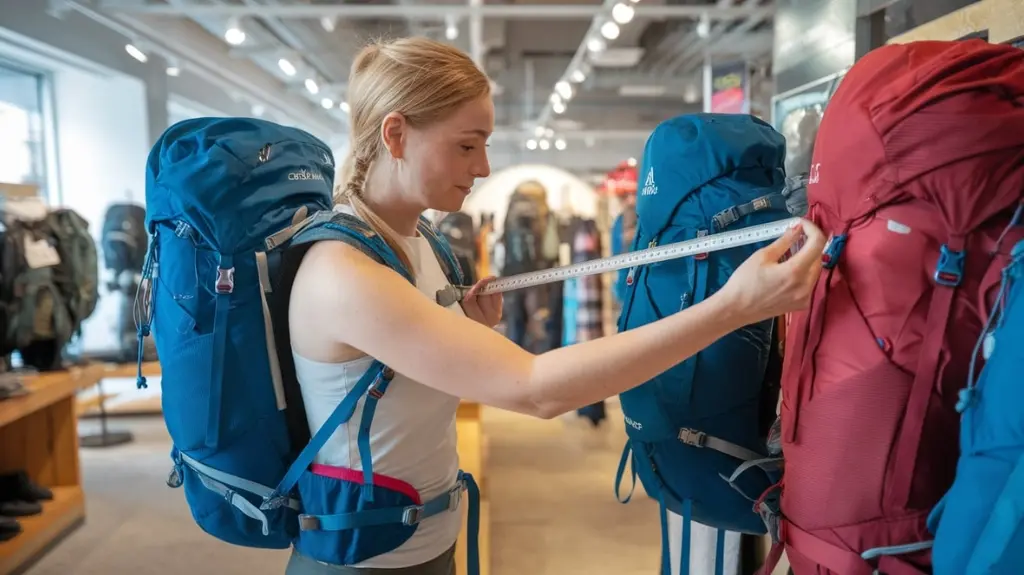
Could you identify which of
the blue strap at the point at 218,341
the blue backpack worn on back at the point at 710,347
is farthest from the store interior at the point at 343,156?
the blue strap at the point at 218,341

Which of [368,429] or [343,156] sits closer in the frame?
[368,429]

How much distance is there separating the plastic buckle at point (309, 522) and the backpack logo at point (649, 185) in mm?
1069

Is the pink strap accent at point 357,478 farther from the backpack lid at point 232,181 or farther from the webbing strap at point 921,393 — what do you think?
the webbing strap at point 921,393

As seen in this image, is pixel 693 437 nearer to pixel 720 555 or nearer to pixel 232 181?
pixel 720 555

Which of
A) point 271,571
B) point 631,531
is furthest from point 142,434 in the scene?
point 631,531

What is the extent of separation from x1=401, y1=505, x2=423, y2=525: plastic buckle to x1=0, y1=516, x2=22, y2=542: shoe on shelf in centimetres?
335

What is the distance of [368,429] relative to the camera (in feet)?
4.02

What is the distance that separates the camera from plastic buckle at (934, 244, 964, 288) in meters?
0.96

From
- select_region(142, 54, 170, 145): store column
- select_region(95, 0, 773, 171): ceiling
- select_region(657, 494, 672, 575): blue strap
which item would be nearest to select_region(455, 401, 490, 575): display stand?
select_region(657, 494, 672, 575): blue strap

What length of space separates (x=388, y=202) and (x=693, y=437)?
892mm

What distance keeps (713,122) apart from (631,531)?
9.73ft

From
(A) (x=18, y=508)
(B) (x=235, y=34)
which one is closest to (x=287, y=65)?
(B) (x=235, y=34)

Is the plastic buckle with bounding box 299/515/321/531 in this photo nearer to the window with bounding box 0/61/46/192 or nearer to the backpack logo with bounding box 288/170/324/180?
the backpack logo with bounding box 288/170/324/180

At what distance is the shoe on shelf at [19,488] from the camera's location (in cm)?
388
